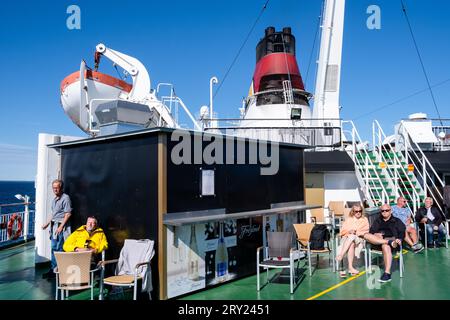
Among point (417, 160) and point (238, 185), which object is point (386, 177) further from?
point (238, 185)

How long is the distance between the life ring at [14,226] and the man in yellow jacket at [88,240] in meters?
4.95

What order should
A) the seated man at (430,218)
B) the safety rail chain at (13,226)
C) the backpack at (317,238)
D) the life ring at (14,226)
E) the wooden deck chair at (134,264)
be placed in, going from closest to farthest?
the wooden deck chair at (134,264) < the backpack at (317,238) < the seated man at (430,218) < the safety rail chain at (13,226) < the life ring at (14,226)

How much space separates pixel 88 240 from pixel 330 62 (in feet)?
39.0

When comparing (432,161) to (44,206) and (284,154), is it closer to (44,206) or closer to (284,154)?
(284,154)

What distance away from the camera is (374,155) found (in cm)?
1163

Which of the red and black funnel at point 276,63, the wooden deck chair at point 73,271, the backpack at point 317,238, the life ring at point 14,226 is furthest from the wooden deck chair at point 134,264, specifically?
the red and black funnel at point 276,63

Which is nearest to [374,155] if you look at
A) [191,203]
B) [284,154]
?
[284,154]

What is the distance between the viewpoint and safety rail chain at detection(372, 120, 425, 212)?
33.1 feet

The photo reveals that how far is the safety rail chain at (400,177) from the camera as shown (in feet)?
33.1

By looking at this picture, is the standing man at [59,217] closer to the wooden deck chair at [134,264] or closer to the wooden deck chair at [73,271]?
the wooden deck chair at [134,264]

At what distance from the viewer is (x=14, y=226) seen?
959cm

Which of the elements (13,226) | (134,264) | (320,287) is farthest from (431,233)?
(13,226)

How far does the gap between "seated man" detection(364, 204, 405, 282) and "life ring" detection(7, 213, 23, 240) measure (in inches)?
320

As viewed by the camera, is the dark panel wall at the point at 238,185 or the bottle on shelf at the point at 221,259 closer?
the dark panel wall at the point at 238,185
